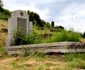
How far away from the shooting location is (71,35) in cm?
785

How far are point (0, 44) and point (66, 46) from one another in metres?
3.85

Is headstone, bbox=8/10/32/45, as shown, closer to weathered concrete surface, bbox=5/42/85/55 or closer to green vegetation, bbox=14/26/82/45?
green vegetation, bbox=14/26/82/45

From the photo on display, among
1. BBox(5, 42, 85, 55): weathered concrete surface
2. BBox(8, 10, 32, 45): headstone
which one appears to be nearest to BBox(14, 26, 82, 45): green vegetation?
BBox(8, 10, 32, 45): headstone

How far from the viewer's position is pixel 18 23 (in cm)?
917

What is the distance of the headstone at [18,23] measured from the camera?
9008 mm

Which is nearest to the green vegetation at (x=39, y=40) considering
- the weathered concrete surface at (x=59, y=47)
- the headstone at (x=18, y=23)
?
the headstone at (x=18, y=23)

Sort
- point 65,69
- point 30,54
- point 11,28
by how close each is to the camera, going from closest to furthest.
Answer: point 65,69
point 30,54
point 11,28

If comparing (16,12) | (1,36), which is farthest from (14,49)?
(1,36)

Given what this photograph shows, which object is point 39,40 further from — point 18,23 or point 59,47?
point 59,47

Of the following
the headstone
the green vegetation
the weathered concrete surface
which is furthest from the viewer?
the headstone

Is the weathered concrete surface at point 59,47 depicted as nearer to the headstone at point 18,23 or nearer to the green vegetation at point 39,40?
the green vegetation at point 39,40

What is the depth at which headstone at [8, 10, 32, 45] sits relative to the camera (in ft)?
29.6

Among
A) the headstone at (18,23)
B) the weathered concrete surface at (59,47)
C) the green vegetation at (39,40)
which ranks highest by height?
the headstone at (18,23)

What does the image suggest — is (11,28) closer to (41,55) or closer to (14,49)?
(14,49)
